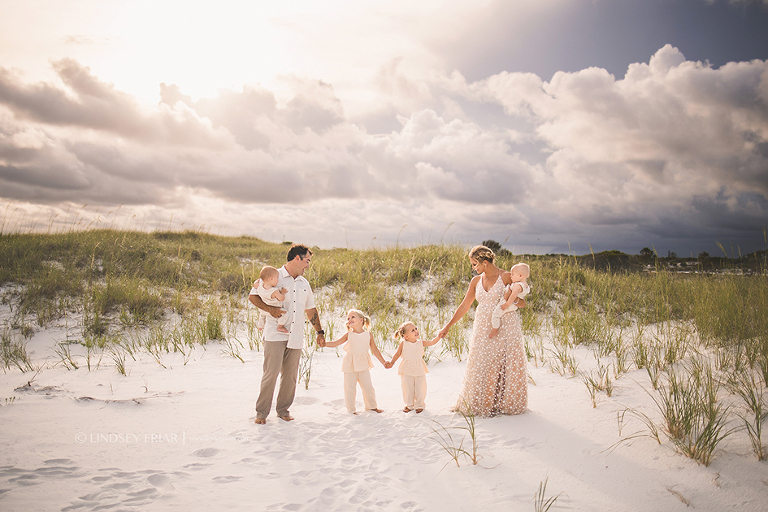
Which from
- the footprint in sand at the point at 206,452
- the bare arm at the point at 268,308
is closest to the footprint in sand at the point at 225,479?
the footprint in sand at the point at 206,452

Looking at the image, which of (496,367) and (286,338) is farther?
(286,338)

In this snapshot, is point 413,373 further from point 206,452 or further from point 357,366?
point 206,452

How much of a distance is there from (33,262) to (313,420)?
1256cm

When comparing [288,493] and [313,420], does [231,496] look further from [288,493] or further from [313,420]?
[313,420]

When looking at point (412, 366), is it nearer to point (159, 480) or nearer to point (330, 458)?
point (330, 458)

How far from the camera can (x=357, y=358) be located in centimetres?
454

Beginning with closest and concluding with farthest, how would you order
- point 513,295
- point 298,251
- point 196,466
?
point 196,466
point 513,295
point 298,251

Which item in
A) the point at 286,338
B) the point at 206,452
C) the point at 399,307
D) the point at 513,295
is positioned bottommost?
Answer: the point at 206,452

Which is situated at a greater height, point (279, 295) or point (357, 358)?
point (279, 295)

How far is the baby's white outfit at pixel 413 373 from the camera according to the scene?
14.7 ft

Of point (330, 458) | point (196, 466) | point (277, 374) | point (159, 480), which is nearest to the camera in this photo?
point (159, 480)

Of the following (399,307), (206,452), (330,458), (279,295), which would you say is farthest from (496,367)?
(399,307)

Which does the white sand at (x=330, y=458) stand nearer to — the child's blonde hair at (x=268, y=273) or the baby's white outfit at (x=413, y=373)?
the baby's white outfit at (x=413, y=373)

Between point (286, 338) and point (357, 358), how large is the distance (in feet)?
3.03
